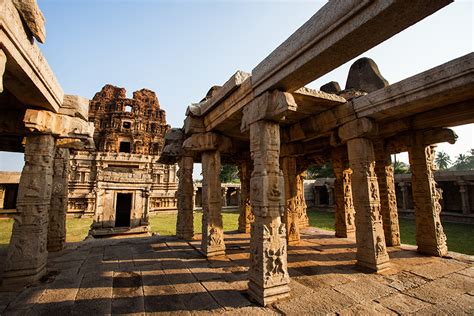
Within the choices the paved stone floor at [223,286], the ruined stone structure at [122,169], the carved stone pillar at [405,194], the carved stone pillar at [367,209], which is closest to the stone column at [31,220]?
the paved stone floor at [223,286]

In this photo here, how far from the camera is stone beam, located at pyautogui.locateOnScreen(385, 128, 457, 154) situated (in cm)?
569

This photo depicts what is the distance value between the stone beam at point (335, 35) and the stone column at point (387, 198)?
519 cm

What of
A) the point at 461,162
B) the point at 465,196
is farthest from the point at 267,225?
the point at 461,162

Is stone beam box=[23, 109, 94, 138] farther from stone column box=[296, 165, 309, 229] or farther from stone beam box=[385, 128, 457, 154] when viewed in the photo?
stone column box=[296, 165, 309, 229]

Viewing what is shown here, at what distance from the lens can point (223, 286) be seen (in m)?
3.88

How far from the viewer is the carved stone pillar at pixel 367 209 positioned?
186 inches

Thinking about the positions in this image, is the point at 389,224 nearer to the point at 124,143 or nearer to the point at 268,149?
the point at 268,149

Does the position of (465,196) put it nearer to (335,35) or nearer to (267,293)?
(267,293)

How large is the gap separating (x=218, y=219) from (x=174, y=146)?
310cm

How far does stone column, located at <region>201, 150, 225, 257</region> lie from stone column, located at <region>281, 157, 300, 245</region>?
234cm

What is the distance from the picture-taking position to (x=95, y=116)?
95.3 ft

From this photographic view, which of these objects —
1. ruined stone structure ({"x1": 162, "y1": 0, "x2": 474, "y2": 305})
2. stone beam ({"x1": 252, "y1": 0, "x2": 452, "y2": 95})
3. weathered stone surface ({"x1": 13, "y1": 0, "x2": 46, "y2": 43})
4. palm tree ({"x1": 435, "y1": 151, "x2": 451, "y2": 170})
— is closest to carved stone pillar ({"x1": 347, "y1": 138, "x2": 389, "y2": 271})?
ruined stone structure ({"x1": 162, "y1": 0, "x2": 474, "y2": 305})

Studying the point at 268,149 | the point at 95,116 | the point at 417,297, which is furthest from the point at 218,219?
the point at 95,116

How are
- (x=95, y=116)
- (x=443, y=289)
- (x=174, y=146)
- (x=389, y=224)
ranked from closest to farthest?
(x=443, y=289), (x=389, y=224), (x=174, y=146), (x=95, y=116)
